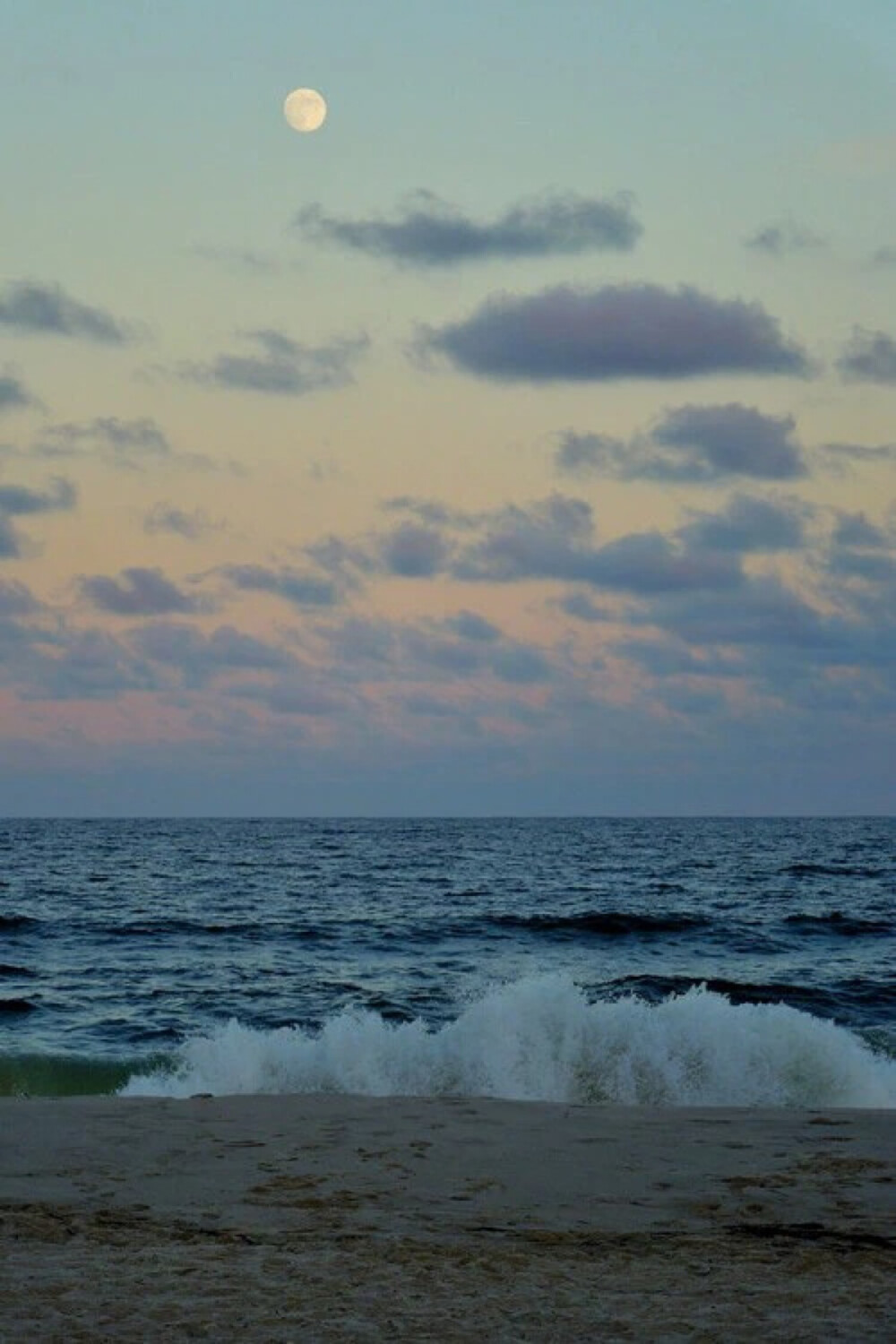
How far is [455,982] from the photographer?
2559 cm

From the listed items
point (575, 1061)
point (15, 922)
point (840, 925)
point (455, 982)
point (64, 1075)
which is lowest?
point (15, 922)

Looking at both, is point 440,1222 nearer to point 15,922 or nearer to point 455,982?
point 455,982

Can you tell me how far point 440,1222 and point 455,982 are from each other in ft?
59.2

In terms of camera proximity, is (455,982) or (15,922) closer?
(455,982)

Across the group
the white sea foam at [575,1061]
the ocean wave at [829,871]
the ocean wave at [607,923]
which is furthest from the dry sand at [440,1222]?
the ocean wave at [829,871]

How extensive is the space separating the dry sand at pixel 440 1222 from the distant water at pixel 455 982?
4374 mm

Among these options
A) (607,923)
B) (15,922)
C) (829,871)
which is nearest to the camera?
(15,922)

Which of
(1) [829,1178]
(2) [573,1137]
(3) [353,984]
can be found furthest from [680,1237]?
(3) [353,984]

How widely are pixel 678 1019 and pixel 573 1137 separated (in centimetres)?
623

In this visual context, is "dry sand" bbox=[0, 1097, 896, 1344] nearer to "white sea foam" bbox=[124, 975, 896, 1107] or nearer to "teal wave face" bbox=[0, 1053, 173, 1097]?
"white sea foam" bbox=[124, 975, 896, 1107]

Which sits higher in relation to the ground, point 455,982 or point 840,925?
point 840,925

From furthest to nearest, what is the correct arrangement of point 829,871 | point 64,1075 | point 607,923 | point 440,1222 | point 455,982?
point 829,871, point 607,923, point 455,982, point 64,1075, point 440,1222

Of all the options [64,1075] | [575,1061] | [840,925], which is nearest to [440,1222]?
[575,1061]

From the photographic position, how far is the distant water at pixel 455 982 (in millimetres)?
15828
